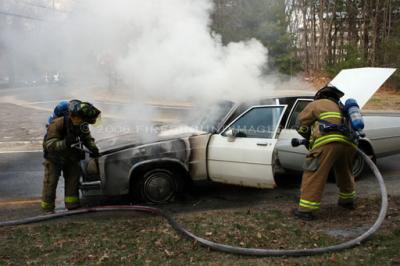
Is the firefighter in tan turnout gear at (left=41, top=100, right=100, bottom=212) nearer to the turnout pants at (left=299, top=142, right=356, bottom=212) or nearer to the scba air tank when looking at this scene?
the turnout pants at (left=299, top=142, right=356, bottom=212)

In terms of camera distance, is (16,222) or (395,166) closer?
(16,222)

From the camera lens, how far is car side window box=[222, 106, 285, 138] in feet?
19.6

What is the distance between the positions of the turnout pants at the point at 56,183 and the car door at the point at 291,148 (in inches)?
110

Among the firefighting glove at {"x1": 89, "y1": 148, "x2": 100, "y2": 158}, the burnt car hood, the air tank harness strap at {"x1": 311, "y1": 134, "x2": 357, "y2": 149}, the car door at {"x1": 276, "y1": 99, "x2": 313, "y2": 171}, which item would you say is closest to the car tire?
the burnt car hood

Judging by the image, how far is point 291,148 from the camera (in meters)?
6.29

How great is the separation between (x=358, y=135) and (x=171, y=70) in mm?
3390

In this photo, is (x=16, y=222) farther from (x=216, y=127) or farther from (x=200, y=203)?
(x=216, y=127)

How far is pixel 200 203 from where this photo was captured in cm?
620

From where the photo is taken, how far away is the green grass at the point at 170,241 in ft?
13.0

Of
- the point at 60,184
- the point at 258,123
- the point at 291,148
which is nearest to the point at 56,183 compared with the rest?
the point at 60,184

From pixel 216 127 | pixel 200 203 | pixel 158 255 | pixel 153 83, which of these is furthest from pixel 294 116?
pixel 158 255

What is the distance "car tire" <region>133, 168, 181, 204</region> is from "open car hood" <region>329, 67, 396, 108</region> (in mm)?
2498

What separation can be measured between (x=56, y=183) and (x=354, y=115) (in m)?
3.77

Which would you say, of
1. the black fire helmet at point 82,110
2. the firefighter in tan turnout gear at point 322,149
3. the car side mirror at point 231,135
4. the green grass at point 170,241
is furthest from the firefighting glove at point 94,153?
the firefighter in tan turnout gear at point 322,149
